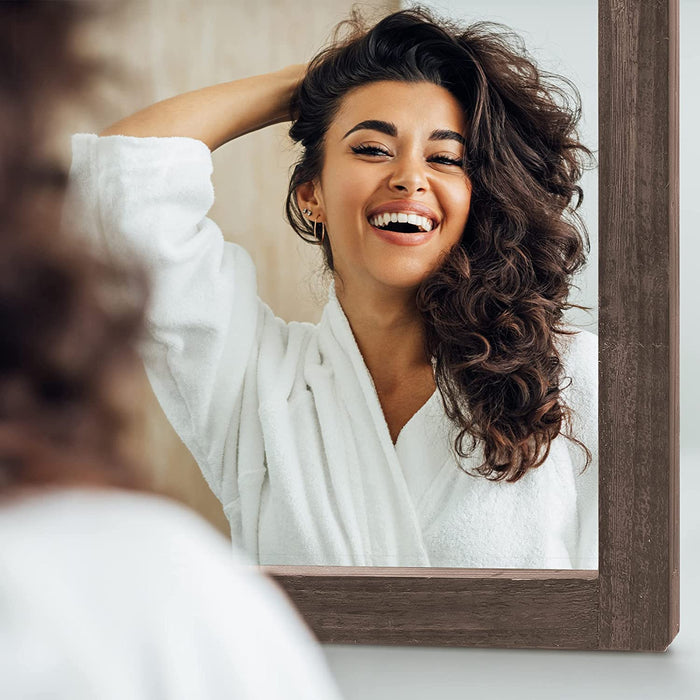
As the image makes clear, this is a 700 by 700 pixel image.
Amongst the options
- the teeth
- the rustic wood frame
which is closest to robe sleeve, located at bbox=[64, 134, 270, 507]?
the teeth

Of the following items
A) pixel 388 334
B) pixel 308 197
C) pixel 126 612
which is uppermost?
pixel 308 197

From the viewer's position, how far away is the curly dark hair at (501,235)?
74cm

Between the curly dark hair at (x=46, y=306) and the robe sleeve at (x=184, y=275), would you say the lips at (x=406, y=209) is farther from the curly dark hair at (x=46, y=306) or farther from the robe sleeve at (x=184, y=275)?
the curly dark hair at (x=46, y=306)

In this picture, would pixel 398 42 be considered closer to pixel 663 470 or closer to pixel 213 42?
pixel 213 42

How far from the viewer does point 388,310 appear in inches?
29.8

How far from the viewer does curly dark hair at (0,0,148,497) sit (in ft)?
0.85

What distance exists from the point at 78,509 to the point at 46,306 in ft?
0.19

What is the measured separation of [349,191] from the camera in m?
0.76

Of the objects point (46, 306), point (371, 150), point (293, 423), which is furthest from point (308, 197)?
point (46, 306)

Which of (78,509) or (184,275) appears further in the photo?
(184,275)

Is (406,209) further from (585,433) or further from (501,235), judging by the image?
(585,433)

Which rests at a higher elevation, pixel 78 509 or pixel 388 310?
pixel 388 310

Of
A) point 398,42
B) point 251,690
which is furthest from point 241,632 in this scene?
point 398,42

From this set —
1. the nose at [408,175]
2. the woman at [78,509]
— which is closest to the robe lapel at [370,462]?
the nose at [408,175]
